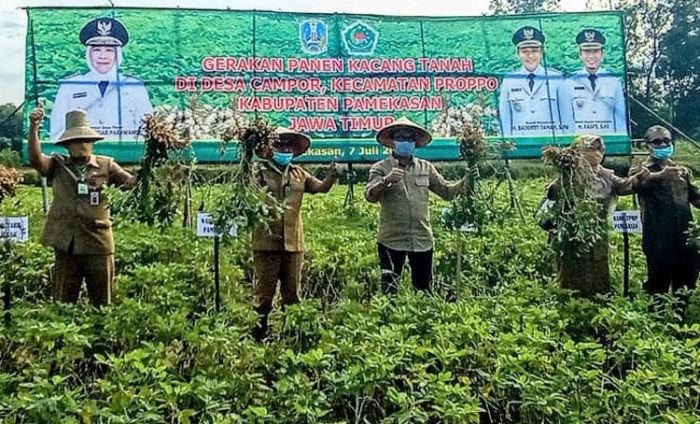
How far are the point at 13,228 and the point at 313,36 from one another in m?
5.10

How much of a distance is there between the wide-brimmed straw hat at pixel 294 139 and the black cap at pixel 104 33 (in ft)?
14.1

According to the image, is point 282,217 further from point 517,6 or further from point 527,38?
point 517,6

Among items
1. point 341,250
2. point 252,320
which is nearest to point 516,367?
point 252,320

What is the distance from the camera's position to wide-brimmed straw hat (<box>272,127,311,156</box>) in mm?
4641

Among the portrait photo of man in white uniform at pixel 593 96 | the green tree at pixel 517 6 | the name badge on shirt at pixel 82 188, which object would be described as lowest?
the name badge on shirt at pixel 82 188

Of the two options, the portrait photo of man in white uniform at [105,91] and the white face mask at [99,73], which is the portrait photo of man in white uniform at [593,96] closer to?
the portrait photo of man in white uniform at [105,91]

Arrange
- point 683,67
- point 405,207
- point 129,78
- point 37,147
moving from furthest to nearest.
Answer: point 683,67, point 129,78, point 405,207, point 37,147

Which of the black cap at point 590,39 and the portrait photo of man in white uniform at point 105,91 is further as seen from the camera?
the black cap at point 590,39

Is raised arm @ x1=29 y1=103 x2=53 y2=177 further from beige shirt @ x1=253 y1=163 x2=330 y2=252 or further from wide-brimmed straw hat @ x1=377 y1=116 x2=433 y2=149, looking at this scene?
wide-brimmed straw hat @ x1=377 y1=116 x2=433 y2=149

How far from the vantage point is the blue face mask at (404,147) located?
4824 mm

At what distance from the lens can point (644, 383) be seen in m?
2.99

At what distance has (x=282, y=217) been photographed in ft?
14.9

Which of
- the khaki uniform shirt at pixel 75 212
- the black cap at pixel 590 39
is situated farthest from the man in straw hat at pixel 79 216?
the black cap at pixel 590 39

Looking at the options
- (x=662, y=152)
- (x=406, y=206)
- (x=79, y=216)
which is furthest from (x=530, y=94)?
(x=79, y=216)
